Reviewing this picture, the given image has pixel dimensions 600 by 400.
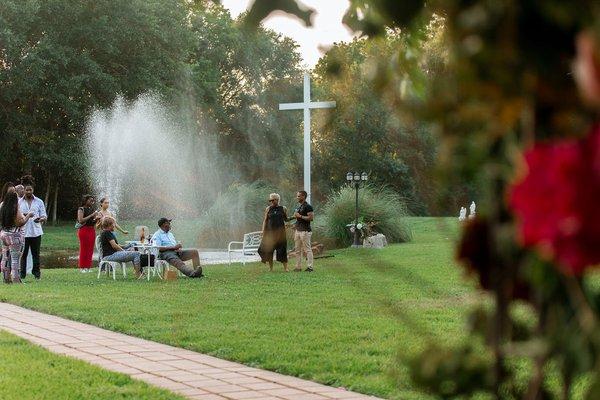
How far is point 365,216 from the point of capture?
1077 inches

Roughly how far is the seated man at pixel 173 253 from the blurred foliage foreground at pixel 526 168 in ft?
51.8

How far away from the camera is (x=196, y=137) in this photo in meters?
53.0

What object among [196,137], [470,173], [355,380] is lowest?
[355,380]

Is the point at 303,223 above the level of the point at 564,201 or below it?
above

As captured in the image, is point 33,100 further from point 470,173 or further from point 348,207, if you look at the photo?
point 470,173

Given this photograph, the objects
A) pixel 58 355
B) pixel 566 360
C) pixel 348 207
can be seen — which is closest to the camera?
pixel 566 360

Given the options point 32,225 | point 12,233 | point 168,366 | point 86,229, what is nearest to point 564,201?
point 168,366

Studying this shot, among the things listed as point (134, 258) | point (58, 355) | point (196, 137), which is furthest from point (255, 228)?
point (196, 137)

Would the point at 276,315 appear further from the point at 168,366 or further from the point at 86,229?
the point at 86,229

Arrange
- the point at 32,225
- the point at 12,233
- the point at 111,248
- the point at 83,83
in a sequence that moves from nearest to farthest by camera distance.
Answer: the point at 12,233 < the point at 32,225 < the point at 111,248 < the point at 83,83

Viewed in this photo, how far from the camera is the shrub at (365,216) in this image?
2734 cm

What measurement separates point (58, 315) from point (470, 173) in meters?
10.5

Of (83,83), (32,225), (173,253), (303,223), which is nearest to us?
(32,225)

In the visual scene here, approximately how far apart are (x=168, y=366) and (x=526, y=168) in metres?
6.87
